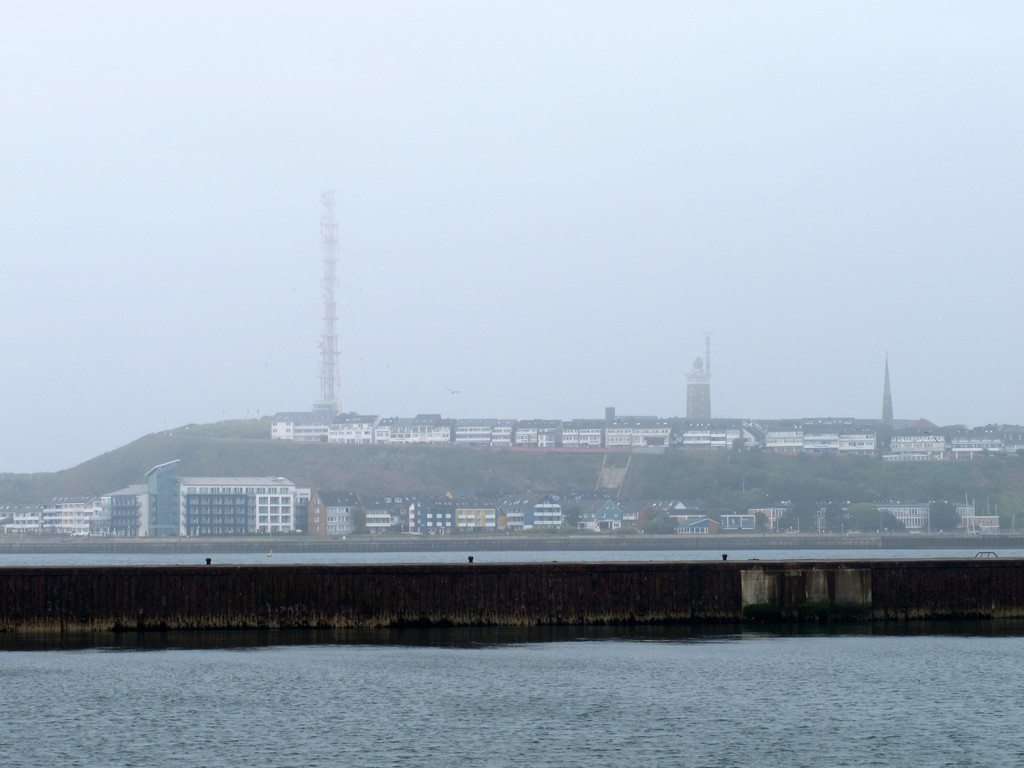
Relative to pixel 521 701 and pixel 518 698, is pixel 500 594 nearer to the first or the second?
pixel 518 698

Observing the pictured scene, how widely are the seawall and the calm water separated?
37.0 inches

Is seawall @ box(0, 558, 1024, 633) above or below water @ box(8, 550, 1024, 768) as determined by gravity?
above

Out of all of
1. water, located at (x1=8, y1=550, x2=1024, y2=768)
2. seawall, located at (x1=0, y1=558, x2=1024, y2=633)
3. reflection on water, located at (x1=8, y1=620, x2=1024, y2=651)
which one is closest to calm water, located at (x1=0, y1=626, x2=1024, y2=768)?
water, located at (x1=8, y1=550, x2=1024, y2=768)

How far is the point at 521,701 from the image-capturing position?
32312 mm

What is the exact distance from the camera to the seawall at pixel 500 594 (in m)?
42.3

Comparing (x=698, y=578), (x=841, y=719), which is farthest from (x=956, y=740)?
(x=698, y=578)

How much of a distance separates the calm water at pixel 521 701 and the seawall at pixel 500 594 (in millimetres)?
941

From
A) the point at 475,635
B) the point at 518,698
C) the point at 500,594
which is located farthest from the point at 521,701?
the point at 500,594

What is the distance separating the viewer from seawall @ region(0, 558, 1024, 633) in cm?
4234

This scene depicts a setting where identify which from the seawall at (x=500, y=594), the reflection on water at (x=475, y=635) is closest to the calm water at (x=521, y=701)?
the reflection on water at (x=475, y=635)

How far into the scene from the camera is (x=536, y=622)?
146 ft

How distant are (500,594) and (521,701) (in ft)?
39.3

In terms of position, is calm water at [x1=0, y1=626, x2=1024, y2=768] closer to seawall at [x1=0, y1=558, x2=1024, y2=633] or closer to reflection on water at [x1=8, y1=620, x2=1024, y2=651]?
reflection on water at [x1=8, y1=620, x2=1024, y2=651]

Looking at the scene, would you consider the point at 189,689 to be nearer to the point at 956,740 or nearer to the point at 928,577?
the point at 956,740
